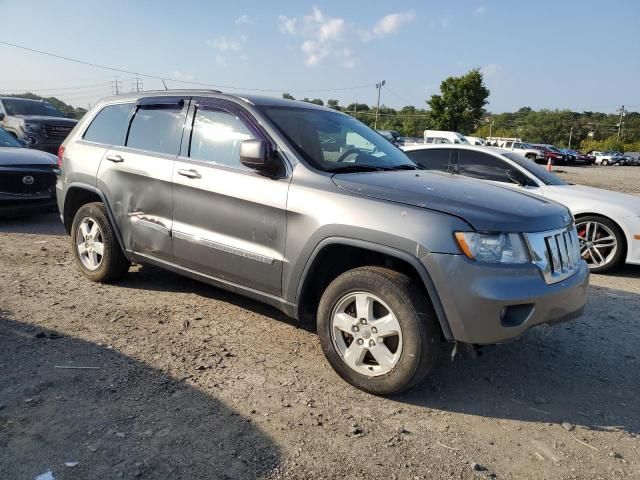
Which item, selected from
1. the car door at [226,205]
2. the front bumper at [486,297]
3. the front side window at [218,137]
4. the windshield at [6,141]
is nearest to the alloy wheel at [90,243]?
the car door at [226,205]

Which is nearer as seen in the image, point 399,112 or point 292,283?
point 292,283

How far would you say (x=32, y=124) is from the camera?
12.7 metres

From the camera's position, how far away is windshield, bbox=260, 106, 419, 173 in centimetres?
381

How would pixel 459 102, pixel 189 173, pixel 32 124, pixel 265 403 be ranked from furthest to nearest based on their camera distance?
pixel 459 102
pixel 32 124
pixel 189 173
pixel 265 403

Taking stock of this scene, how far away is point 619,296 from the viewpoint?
5609mm

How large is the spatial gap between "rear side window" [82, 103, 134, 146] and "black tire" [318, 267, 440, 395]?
272 centimetres

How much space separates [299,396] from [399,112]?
372 ft

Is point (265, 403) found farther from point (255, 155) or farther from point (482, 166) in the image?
point (482, 166)

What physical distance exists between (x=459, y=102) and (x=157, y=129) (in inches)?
2013

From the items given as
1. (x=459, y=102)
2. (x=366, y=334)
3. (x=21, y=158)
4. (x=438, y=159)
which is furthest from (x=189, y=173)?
(x=459, y=102)

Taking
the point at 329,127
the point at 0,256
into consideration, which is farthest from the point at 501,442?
the point at 0,256

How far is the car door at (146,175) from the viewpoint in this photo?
14.1 feet

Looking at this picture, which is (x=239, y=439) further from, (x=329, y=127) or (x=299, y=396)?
(x=329, y=127)

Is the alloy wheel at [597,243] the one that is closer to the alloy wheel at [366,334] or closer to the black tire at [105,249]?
the alloy wheel at [366,334]
